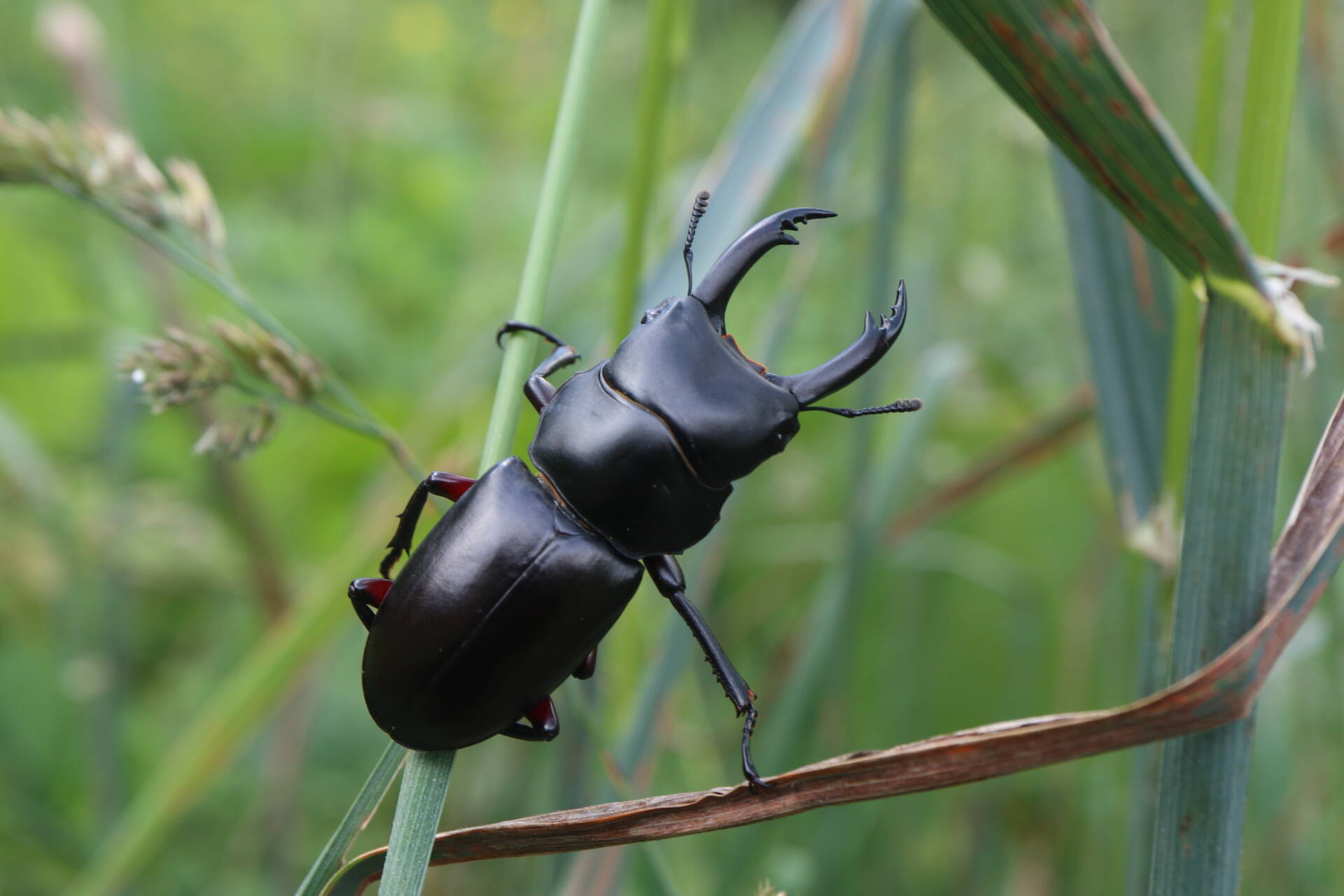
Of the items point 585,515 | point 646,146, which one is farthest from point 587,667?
point 646,146

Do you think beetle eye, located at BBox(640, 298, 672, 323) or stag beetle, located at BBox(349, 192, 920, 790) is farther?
beetle eye, located at BBox(640, 298, 672, 323)

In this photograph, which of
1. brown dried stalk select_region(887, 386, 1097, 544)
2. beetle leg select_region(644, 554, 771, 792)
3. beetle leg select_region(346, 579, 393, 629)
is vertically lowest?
brown dried stalk select_region(887, 386, 1097, 544)

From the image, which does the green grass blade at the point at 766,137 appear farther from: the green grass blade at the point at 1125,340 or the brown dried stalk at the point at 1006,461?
the brown dried stalk at the point at 1006,461

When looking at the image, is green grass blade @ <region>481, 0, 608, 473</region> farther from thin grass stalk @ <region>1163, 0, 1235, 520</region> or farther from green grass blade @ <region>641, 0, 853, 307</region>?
thin grass stalk @ <region>1163, 0, 1235, 520</region>

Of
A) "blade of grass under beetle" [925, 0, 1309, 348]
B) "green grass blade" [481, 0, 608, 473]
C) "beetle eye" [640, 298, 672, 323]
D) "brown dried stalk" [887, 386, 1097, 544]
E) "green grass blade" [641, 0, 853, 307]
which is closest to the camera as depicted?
"blade of grass under beetle" [925, 0, 1309, 348]

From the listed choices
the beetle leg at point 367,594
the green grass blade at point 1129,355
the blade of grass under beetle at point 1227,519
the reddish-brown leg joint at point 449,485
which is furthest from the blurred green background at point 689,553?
the blade of grass under beetle at point 1227,519

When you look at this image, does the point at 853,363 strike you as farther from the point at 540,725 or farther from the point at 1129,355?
the point at 540,725

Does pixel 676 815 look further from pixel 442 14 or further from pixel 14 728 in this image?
pixel 442 14

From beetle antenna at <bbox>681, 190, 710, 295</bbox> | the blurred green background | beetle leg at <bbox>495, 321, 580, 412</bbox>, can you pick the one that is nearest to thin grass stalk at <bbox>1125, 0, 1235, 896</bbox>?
the blurred green background
